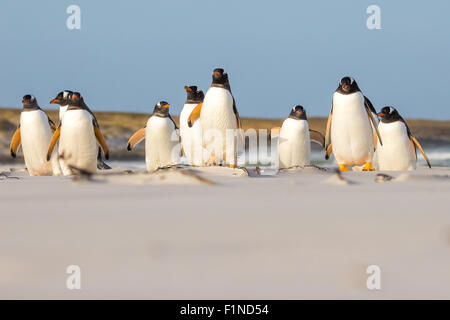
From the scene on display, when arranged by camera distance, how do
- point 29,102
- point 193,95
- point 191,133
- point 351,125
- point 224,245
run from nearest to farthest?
1. point 224,245
2. point 351,125
3. point 191,133
4. point 29,102
5. point 193,95

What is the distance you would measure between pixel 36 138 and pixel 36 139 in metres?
0.01

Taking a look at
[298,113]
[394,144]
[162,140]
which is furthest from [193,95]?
[394,144]

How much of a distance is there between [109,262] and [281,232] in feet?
3.15

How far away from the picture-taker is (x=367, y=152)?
9391mm

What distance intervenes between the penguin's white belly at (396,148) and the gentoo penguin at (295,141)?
103 cm

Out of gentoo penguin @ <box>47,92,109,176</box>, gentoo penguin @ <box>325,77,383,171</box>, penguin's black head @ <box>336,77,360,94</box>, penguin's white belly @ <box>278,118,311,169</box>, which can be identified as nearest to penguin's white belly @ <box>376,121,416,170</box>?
gentoo penguin @ <box>325,77,383,171</box>

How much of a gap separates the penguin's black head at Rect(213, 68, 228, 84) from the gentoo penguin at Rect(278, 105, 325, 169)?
1514 millimetres

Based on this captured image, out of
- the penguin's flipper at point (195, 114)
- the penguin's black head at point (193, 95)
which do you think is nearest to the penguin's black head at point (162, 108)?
the penguin's black head at point (193, 95)

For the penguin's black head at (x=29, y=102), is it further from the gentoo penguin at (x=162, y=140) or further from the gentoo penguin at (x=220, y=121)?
the gentoo penguin at (x=220, y=121)

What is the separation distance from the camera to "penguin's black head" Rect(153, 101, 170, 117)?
9.96 m

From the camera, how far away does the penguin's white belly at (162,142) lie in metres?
9.91

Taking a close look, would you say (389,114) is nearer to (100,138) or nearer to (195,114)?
(195,114)

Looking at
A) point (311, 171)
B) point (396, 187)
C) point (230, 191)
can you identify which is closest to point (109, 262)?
point (230, 191)

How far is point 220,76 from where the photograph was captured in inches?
339
